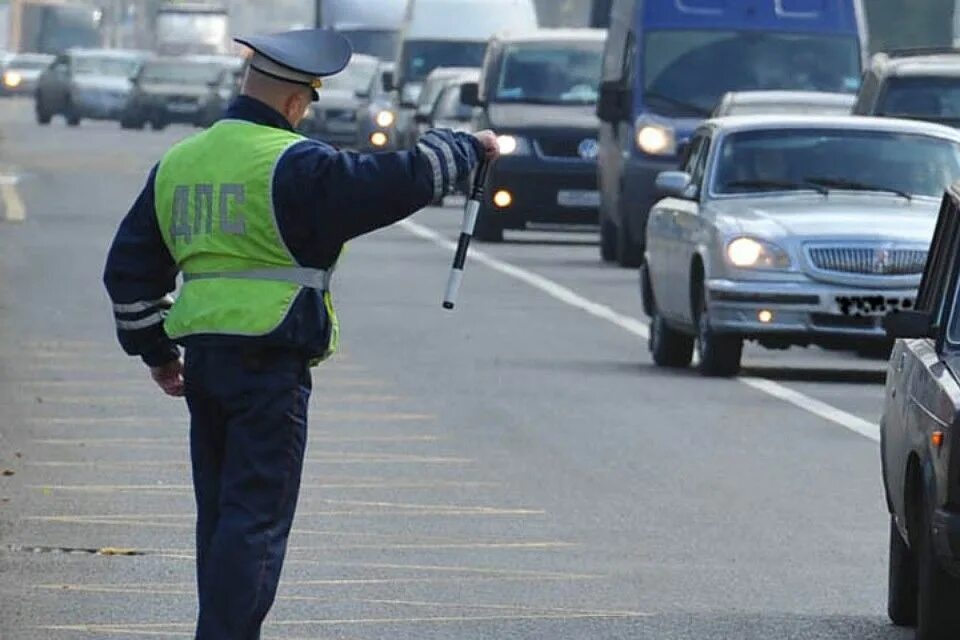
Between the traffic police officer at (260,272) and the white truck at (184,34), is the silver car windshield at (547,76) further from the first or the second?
the white truck at (184,34)

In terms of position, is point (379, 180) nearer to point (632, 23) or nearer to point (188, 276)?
point (188, 276)

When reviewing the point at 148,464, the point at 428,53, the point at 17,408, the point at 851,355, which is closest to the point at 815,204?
the point at 851,355

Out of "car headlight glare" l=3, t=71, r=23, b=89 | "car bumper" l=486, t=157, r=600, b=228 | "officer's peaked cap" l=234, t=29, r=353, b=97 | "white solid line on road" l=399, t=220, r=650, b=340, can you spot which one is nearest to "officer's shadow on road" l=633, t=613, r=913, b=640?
"officer's peaked cap" l=234, t=29, r=353, b=97

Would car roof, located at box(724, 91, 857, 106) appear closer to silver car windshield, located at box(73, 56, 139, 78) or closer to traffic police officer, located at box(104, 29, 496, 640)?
traffic police officer, located at box(104, 29, 496, 640)

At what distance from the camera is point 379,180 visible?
7.49m

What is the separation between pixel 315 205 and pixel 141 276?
502 millimetres

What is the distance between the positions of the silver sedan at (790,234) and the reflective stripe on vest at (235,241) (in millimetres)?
10702

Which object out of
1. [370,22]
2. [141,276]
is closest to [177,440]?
[141,276]

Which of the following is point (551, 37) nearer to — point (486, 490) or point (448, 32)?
point (448, 32)

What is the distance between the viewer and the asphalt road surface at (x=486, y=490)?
387 inches

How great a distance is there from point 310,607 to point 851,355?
11.8m

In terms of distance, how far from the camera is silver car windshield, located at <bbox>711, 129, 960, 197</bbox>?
19.6 m

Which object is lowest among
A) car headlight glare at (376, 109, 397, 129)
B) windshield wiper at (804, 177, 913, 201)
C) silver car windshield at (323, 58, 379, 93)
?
silver car windshield at (323, 58, 379, 93)

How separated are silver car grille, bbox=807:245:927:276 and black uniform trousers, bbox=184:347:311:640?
35.1 ft
